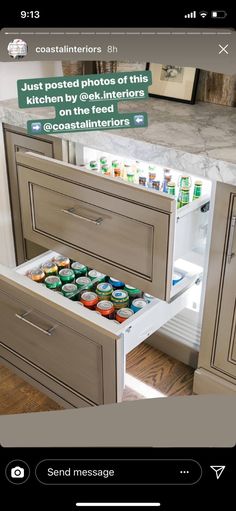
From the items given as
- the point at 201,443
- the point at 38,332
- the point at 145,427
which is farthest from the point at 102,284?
the point at 201,443

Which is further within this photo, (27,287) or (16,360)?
(16,360)

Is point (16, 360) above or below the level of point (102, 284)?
below

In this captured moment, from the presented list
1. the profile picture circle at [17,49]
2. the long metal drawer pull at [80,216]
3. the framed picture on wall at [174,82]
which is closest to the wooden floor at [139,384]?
the long metal drawer pull at [80,216]

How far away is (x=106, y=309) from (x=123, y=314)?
4 cm

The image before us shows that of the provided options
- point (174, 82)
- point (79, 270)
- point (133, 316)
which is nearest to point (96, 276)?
point (79, 270)

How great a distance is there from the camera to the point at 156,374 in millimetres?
1518

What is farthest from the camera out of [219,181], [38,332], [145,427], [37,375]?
[37,375]

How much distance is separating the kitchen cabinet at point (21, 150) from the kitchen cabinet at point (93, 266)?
0.11 m

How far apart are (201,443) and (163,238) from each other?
44 centimetres

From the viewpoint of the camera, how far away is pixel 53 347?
3.89ft

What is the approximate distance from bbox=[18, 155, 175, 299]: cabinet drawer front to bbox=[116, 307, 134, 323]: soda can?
72mm

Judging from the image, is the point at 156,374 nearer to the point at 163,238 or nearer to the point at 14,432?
the point at 163,238
